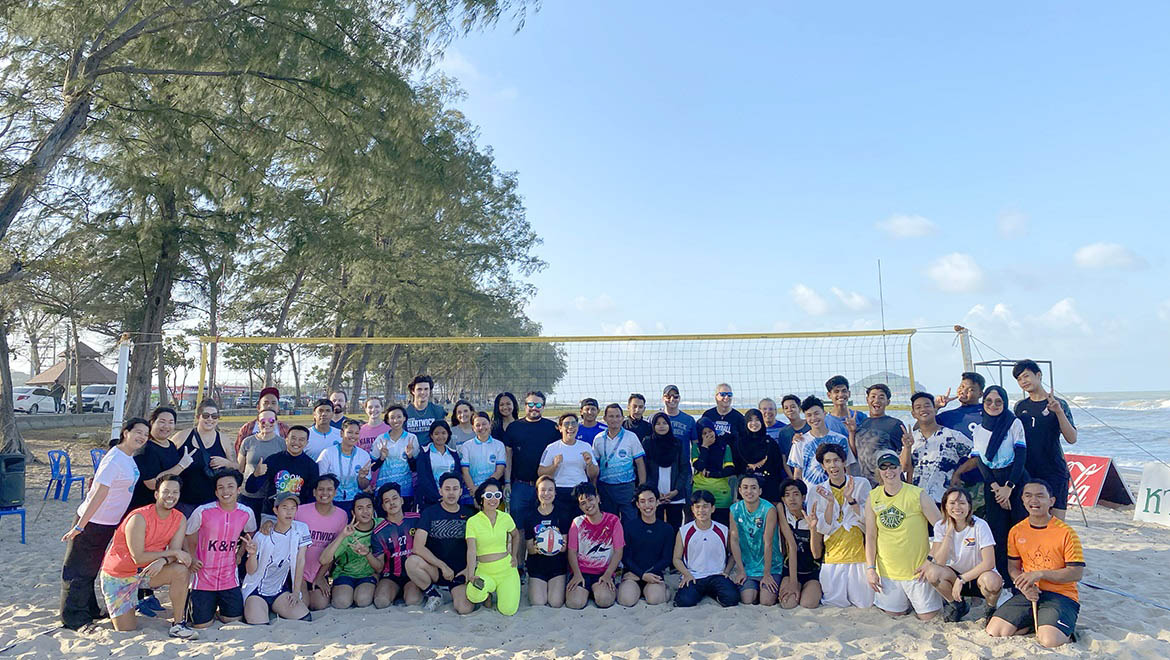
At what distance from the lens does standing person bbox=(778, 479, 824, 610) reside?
4602mm

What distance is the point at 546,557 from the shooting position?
488cm

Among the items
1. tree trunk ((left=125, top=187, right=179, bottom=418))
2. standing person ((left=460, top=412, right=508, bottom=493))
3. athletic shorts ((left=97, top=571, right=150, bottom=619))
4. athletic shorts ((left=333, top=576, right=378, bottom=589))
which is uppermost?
tree trunk ((left=125, top=187, right=179, bottom=418))

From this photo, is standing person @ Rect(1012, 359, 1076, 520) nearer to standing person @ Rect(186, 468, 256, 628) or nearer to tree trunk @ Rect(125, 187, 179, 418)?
standing person @ Rect(186, 468, 256, 628)

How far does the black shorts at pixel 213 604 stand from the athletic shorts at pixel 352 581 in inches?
23.4

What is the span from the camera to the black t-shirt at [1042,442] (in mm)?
4547

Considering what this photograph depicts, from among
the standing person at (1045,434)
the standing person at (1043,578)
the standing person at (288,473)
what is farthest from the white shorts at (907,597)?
the standing person at (288,473)

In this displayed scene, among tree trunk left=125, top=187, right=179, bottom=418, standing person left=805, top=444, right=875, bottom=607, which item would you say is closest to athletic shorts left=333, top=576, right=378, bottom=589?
standing person left=805, top=444, right=875, bottom=607

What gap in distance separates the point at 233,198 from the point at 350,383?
12149mm

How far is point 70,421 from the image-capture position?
68.4 ft

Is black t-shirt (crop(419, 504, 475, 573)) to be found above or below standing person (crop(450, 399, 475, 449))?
below

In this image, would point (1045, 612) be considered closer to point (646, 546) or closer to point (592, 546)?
point (646, 546)

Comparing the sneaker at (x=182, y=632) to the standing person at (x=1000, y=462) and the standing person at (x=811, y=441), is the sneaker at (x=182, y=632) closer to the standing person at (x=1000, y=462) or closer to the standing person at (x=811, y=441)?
the standing person at (x=811, y=441)

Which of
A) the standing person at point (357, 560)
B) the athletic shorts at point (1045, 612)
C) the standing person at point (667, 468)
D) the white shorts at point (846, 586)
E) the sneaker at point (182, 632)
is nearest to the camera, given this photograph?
the athletic shorts at point (1045, 612)

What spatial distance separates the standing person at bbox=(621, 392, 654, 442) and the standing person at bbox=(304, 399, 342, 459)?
2.18m
